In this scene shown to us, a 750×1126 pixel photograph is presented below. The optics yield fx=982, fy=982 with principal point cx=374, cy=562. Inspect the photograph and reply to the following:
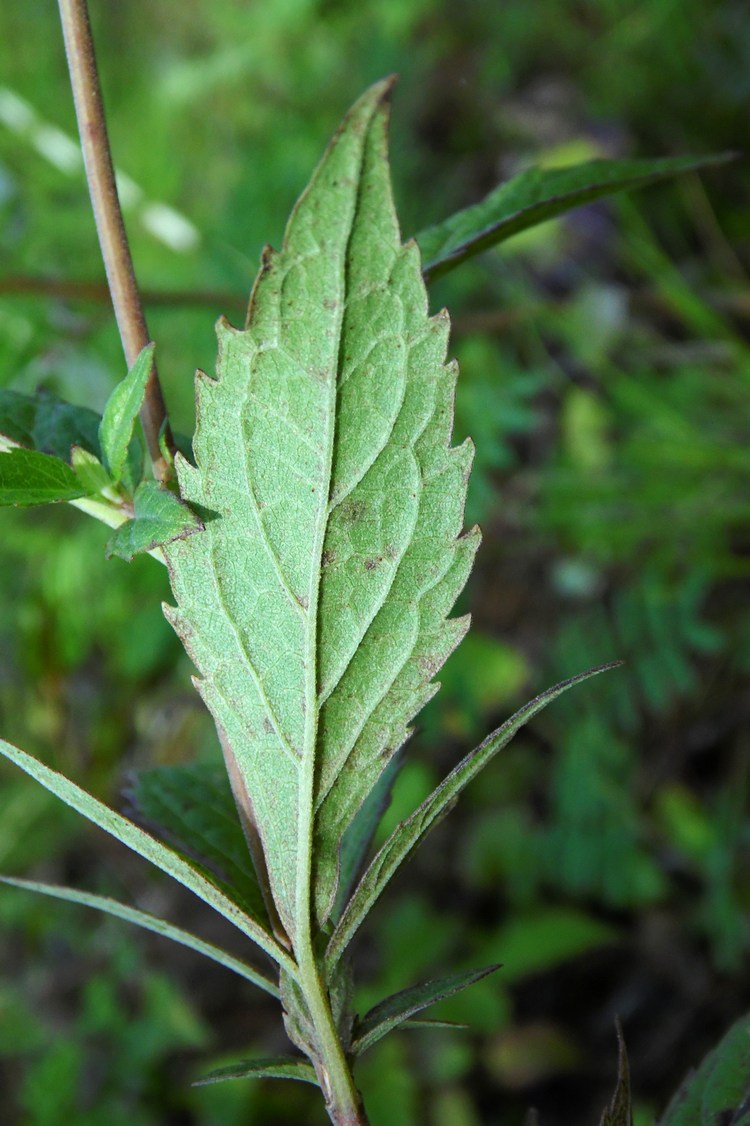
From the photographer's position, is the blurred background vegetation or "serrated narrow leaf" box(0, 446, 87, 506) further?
the blurred background vegetation

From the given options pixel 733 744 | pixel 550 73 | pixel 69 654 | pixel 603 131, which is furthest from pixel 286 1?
pixel 733 744

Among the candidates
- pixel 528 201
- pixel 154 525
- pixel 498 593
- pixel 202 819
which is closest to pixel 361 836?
pixel 202 819

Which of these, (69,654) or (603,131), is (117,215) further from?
(603,131)

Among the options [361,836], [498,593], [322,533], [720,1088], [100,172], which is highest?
[498,593]

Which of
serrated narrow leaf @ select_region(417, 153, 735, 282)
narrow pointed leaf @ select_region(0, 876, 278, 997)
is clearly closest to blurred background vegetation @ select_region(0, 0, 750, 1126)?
serrated narrow leaf @ select_region(417, 153, 735, 282)

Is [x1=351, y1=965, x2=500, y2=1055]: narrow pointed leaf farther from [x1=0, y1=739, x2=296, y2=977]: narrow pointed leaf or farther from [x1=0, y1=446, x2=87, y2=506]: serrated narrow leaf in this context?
[x1=0, y1=446, x2=87, y2=506]: serrated narrow leaf

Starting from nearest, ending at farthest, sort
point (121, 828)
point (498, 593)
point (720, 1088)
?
point (121, 828) → point (720, 1088) → point (498, 593)

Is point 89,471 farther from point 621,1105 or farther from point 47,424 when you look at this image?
point 621,1105
